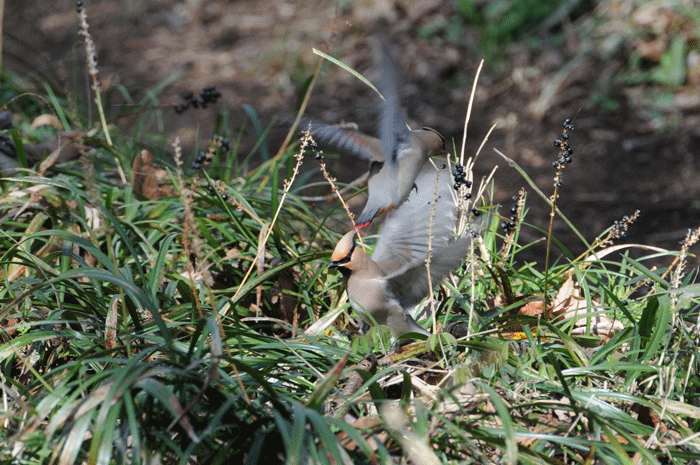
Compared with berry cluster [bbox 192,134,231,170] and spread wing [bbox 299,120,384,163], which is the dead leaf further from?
spread wing [bbox 299,120,384,163]

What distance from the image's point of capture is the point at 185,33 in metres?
8.40

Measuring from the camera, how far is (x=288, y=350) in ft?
8.64

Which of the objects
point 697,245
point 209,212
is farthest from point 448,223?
point 697,245

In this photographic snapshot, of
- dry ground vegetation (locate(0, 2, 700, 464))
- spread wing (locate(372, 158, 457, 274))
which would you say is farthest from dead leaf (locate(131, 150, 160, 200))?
spread wing (locate(372, 158, 457, 274))

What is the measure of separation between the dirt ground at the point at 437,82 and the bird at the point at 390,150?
4.62 ft

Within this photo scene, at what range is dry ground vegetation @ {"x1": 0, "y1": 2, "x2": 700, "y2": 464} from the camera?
2.00 metres

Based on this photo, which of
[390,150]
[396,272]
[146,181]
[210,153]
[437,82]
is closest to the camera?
[396,272]

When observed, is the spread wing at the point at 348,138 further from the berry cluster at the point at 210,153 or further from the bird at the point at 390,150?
the berry cluster at the point at 210,153

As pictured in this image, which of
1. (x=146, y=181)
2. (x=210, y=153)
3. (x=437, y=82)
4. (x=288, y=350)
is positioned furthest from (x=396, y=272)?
(x=437, y=82)

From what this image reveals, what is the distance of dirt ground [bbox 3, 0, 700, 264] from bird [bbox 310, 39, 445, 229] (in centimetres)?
141

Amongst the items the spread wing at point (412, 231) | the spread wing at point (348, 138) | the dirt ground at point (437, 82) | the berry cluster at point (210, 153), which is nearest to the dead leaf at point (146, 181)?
the berry cluster at point (210, 153)

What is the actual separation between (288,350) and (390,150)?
3.40 feet

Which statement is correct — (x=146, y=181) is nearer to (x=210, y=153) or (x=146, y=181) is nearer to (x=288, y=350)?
(x=210, y=153)

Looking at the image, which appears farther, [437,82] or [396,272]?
[437,82]
